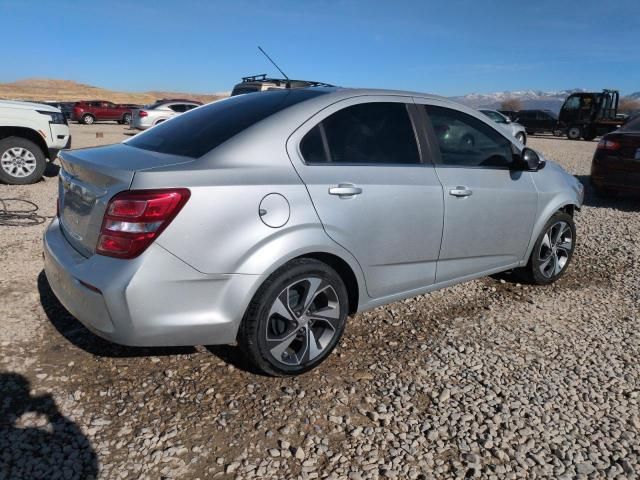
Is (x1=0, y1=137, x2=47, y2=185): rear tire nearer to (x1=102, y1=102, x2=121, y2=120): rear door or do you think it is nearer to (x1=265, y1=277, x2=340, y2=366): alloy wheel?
(x1=265, y1=277, x2=340, y2=366): alloy wheel

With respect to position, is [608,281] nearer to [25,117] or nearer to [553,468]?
[553,468]

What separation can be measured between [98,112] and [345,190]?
108 ft

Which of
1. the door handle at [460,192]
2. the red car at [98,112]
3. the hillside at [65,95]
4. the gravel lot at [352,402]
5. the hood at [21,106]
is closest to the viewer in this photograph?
the gravel lot at [352,402]

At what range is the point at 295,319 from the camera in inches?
109

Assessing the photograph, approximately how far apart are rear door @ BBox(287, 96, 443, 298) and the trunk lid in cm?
74

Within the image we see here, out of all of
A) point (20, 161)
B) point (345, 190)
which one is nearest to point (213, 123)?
point (345, 190)

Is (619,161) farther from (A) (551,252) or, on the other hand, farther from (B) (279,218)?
(B) (279,218)

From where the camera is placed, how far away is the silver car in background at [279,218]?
231 centimetres

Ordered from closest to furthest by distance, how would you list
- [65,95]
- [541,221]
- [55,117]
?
[541,221]
[55,117]
[65,95]

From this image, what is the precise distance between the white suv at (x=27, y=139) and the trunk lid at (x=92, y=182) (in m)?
5.80

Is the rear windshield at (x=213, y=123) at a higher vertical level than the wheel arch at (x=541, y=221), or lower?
higher

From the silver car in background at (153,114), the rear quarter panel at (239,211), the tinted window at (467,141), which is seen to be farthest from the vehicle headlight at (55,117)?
the silver car in background at (153,114)

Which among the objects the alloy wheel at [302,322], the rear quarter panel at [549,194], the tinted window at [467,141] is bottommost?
the alloy wheel at [302,322]

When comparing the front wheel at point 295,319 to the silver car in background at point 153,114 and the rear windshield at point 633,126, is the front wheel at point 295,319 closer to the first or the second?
the rear windshield at point 633,126
